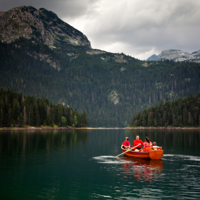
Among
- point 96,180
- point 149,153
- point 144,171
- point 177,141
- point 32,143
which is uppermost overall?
point 149,153

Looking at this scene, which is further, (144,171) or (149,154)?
(149,154)

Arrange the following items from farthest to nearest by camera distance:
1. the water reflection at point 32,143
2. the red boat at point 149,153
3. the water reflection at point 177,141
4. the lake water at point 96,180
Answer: the water reflection at point 177,141
the water reflection at point 32,143
the red boat at point 149,153
the lake water at point 96,180

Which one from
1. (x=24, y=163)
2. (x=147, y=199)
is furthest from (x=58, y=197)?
(x=24, y=163)

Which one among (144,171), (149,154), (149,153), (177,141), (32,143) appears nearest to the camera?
(144,171)

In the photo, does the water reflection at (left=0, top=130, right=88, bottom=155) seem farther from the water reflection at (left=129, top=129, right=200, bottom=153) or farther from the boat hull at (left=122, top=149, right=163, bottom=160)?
the water reflection at (left=129, top=129, right=200, bottom=153)

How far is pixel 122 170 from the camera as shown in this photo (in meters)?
43.2

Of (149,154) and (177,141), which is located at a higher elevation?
(149,154)

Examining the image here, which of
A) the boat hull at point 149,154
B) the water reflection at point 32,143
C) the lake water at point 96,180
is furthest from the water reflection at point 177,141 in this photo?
the water reflection at point 32,143

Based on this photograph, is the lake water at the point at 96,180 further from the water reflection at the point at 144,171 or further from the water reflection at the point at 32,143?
the water reflection at the point at 32,143

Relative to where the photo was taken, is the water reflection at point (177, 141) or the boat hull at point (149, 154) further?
the water reflection at point (177, 141)

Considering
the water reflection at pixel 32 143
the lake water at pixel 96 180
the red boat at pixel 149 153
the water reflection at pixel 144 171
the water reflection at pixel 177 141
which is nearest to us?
the lake water at pixel 96 180

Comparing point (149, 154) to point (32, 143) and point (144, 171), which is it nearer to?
point (144, 171)

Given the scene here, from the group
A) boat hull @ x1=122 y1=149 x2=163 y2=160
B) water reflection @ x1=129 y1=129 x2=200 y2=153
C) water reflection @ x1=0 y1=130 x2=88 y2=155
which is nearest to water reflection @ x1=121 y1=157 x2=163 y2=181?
boat hull @ x1=122 y1=149 x2=163 y2=160

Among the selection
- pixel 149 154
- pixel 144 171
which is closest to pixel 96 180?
pixel 144 171
